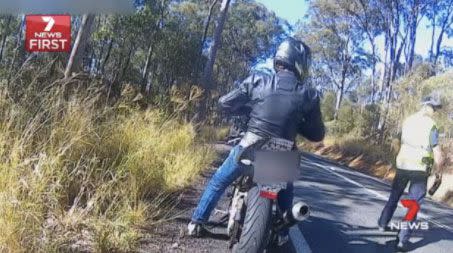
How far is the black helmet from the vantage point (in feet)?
15.9

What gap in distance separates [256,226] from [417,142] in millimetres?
2896

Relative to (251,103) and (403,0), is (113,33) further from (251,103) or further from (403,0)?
(251,103)

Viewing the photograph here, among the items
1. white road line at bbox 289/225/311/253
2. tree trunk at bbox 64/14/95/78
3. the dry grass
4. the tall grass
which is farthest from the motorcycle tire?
the dry grass

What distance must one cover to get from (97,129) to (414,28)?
29984mm

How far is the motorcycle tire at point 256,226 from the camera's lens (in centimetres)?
436

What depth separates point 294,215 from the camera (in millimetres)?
4516

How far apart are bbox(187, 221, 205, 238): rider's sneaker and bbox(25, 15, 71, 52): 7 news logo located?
398 cm

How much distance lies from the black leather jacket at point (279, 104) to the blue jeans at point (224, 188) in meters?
0.34

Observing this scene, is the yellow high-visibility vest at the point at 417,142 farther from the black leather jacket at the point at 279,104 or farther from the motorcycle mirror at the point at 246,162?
the motorcycle mirror at the point at 246,162

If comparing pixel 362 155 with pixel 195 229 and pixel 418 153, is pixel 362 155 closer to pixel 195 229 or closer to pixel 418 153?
pixel 418 153

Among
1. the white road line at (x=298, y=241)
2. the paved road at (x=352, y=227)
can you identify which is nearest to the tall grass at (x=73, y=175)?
the white road line at (x=298, y=241)

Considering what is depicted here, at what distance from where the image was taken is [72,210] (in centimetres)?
444

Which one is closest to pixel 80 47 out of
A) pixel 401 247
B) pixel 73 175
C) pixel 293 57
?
pixel 73 175

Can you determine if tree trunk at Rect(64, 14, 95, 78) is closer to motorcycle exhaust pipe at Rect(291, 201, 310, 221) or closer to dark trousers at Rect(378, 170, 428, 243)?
dark trousers at Rect(378, 170, 428, 243)
